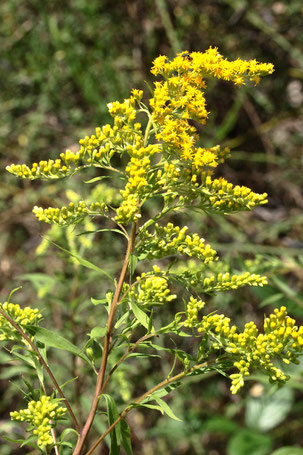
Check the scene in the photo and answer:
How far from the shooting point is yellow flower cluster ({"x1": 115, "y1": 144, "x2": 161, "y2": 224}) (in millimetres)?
1395

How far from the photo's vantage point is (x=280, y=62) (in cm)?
505

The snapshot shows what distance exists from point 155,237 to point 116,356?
909mm

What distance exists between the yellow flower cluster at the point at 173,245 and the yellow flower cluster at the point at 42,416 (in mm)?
506

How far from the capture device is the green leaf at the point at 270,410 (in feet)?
12.0

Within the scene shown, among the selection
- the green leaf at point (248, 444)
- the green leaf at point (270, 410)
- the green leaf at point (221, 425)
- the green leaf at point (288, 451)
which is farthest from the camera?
the green leaf at point (270, 410)

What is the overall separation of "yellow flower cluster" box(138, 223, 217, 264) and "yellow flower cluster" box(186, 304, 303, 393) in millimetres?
192

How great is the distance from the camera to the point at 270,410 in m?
3.70

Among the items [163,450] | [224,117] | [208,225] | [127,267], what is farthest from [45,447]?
[224,117]

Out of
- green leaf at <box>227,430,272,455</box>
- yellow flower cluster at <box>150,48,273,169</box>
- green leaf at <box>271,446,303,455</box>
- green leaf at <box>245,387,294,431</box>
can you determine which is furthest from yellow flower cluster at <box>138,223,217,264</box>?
green leaf at <box>245,387,294,431</box>

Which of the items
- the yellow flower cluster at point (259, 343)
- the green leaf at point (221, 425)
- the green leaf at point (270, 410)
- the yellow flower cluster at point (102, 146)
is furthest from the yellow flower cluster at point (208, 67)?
the green leaf at point (270, 410)

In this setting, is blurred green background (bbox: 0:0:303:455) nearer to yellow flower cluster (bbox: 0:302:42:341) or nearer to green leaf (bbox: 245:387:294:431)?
green leaf (bbox: 245:387:294:431)

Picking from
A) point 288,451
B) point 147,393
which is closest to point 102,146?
point 147,393

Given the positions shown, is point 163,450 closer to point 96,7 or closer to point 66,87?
point 66,87

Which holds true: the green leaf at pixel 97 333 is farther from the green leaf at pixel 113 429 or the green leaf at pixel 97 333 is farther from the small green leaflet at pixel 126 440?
the small green leaflet at pixel 126 440
